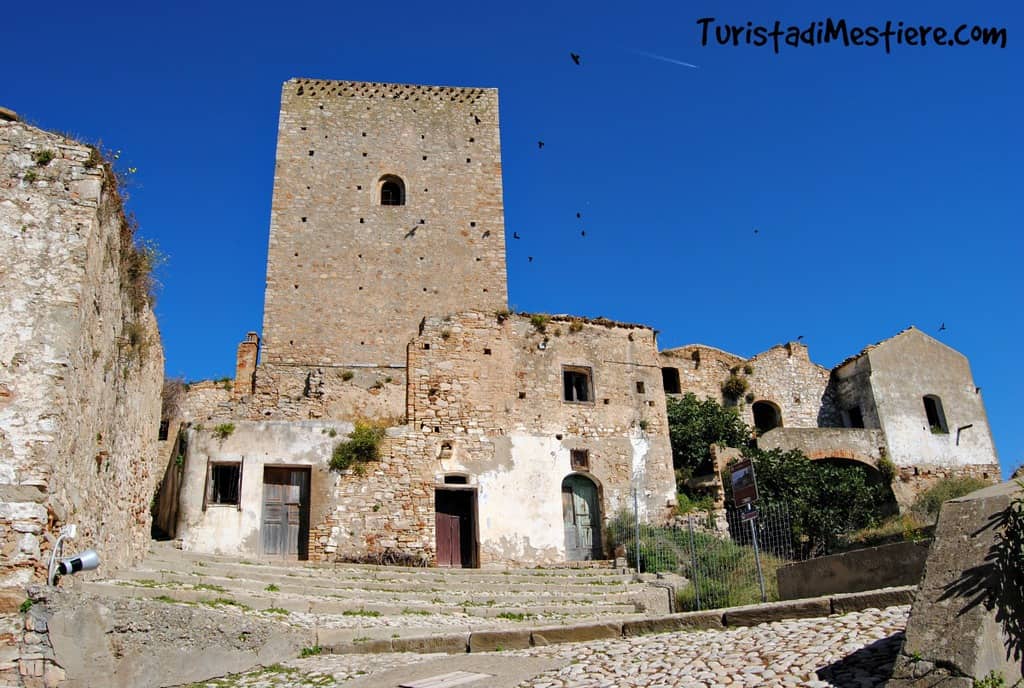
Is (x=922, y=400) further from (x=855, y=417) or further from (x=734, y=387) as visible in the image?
(x=734, y=387)

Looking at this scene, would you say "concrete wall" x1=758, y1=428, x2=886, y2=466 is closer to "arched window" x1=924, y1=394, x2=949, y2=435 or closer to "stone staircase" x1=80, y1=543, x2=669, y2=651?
"arched window" x1=924, y1=394, x2=949, y2=435

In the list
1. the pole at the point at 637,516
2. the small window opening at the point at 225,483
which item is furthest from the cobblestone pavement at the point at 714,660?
the pole at the point at 637,516

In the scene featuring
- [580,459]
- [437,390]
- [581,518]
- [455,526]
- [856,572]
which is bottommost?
[856,572]

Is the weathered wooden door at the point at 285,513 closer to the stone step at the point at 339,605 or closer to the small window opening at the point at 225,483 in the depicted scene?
the small window opening at the point at 225,483

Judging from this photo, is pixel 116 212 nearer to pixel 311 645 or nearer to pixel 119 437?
pixel 119 437

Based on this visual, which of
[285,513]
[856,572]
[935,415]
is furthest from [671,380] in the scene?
[856,572]

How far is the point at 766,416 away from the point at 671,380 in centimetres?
442

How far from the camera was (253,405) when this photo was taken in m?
20.6

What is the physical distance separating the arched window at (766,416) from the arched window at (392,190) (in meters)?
14.2

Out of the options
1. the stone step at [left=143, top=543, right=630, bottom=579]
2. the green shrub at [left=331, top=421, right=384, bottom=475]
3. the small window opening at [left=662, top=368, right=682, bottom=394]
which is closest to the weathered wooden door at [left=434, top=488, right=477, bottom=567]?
the stone step at [left=143, top=543, right=630, bottom=579]

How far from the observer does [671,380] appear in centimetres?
2869

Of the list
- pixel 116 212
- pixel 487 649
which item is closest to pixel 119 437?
pixel 116 212

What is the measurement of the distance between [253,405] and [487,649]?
13217mm

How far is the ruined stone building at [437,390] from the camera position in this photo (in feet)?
55.8
